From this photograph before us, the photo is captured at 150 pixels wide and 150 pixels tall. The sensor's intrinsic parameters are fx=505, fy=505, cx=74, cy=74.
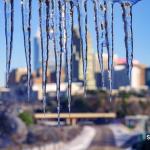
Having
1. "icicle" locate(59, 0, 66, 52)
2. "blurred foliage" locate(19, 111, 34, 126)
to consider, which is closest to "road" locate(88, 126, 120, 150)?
"blurred foliage" locate(19, 111, 34, 126)

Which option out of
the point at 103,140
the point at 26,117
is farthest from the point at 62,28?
the point at 103,140

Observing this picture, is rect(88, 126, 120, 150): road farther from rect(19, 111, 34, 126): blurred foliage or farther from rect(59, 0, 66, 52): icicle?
rect(59, 0, 66, 52): icicle

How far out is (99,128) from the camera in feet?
125

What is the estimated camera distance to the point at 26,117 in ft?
108

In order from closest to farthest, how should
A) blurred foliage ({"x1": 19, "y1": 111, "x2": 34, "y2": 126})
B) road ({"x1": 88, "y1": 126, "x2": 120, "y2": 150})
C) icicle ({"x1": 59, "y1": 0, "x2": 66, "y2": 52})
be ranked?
icicle ({"x1": 59, "y1": 0, "x2": 66, "y2": 52}), blurred foliage ({"x1": 19, "y1": 111, "x2": 34, "y2": 126}), road ({"x1": 88, "y1": 126, "x2": 120, "y2": 150})

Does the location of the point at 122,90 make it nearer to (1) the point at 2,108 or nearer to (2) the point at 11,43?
(1) the point at 2,108

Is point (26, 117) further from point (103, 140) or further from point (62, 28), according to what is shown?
point (62, 28)

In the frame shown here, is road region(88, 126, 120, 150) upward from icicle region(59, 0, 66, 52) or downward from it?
downward

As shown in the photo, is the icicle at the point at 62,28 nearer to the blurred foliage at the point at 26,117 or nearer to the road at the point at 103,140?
the blurred foliage at the point at 26,117

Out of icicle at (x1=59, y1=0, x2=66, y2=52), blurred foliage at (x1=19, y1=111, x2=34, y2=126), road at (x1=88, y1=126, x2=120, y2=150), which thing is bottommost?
road at (x1=88, y1=126, x2=120, y2=150)

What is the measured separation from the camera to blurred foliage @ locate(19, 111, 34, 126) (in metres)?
32.4

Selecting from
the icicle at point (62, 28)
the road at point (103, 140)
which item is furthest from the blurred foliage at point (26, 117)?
the icicle at point (62, 28)

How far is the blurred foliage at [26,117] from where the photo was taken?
32.4 meters

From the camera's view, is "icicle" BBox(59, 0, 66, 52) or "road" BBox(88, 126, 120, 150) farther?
"road" BBox(88, 126, 120, 150)
